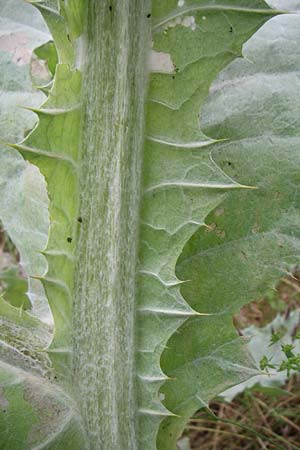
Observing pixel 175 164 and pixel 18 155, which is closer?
pixel 175 164

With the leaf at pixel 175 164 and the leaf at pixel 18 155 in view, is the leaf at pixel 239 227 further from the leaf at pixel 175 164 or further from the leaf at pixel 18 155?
the leaf at pixel 18 155

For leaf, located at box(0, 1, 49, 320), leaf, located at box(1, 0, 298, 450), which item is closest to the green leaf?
leaf, located at box(0, 1, 49, 320)

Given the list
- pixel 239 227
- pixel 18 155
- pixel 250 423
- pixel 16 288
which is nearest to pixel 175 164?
pixel 239 227

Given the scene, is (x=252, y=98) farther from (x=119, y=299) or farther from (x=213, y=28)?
(x=119, y=299)

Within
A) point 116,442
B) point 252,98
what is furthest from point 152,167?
point 116,442

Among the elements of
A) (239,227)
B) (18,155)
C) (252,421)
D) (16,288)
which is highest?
(18,155)

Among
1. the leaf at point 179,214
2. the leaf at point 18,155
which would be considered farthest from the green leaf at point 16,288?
the leaf at point 179,214

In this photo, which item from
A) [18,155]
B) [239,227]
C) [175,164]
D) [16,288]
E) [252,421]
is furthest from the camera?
[252,421]

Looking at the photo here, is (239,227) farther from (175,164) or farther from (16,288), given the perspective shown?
(16,288)

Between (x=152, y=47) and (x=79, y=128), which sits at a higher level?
(x=152, y=47)

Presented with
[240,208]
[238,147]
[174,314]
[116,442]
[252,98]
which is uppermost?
[252,98]

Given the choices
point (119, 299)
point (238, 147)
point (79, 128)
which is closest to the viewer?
point (79, 128)
